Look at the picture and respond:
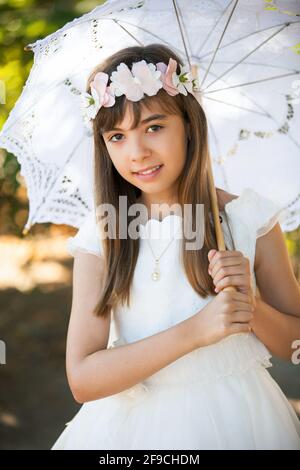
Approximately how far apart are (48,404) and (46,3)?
2433mm

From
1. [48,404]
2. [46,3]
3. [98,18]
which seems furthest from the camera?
[48,404]

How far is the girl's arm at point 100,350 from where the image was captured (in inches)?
69.4

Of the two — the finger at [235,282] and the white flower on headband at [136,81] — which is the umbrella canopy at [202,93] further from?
the finger at [235,282]

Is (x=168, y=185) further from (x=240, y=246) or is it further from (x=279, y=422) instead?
(x=279, y=422)

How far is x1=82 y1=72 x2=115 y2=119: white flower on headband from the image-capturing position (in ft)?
6.08

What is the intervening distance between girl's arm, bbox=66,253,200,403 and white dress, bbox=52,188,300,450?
0.19 feet

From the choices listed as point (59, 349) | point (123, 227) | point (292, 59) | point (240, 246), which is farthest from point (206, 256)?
point (59, 349)

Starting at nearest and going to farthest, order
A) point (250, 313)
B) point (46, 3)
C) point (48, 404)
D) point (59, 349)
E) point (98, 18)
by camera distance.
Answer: point (250, 313)
point (98, 18)
point (46, 3)
point (48, 404)
point (59, 349)

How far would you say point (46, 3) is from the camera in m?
2.86

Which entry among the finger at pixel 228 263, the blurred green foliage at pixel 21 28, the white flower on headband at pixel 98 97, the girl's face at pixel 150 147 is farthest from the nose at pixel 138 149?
the blurred green foliage at pixel 21 28

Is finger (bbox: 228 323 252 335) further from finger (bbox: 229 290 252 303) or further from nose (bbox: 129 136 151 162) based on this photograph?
nose (bbox: 129 136 151 162)

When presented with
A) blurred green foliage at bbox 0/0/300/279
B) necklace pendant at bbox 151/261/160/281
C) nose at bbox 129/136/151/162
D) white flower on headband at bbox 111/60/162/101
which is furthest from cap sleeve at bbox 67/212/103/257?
blurred green foliage at bbox 0/0/300/279
